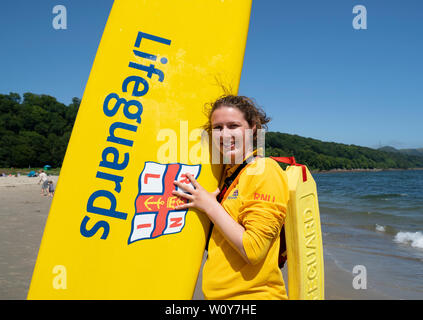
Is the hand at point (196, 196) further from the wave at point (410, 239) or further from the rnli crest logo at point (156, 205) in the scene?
the wave at point (410, 239)

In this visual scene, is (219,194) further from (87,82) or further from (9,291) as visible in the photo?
(9,291)

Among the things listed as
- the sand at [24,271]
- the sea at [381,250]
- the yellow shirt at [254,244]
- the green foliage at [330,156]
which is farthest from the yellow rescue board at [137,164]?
the green foliage at [330,156]

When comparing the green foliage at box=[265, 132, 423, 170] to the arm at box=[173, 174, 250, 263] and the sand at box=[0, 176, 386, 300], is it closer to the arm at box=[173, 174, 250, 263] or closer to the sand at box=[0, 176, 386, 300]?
the sand at box=[0, 176, 386, 300]

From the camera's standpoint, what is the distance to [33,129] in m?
55.5

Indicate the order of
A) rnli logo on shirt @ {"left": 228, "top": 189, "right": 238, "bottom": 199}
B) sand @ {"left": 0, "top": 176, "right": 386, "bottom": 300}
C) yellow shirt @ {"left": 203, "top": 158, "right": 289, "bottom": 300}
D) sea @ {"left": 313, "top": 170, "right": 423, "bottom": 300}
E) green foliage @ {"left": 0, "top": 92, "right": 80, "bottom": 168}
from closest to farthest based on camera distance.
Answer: yellow shirt @ {"left": 203, "top": 158, "right": 289, "bottom": 300} → rnli logo on shirt @ {"left": 228, "top": 189, "right": 238, "bottom": 199} → sand @ {"left": 0, "top": 176, "right": 386, "bottom": 300} → sea @ {"left": 313, "top": 170, "right": 423, "bottom": 300} → green foliage @ {"left": 0, "top": 92, "right": 80, "bottom": 168}

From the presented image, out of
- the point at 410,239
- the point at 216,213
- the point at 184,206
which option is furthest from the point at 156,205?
the point at 410,239

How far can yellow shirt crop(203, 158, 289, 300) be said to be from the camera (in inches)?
47.5

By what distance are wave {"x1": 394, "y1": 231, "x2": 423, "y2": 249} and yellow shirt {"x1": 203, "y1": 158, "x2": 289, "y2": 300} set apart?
6369mm

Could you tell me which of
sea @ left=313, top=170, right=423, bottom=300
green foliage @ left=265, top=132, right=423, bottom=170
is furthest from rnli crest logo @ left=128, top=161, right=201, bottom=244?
green foliage @ left=265, top=132, right=423, bottom=170

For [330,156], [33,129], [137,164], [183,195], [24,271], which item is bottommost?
[24,271]

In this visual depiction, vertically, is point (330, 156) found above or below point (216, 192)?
above

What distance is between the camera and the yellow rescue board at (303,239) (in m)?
1.47

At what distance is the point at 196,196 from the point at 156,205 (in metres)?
0.25

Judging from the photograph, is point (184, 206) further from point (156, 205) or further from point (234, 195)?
point (234, 195)
